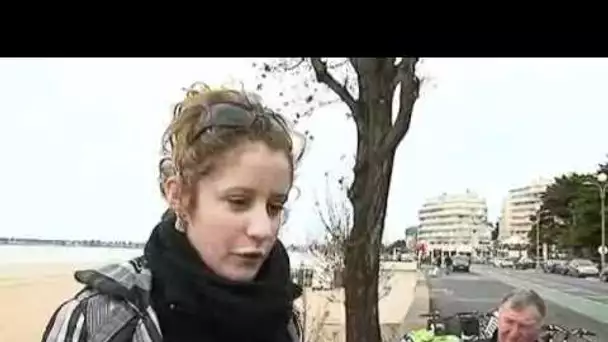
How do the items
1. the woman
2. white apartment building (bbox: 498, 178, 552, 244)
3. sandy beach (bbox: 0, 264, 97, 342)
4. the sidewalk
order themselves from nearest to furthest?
the woman, sandy beach (bbox: 0, 264, 97, 342), the sidewalk, white apartment building (bbox: 498, 178, 552, 244)

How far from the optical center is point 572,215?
2.48 meters

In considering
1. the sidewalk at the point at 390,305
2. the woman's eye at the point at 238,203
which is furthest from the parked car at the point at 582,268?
the woman's eye at the point at 238,203

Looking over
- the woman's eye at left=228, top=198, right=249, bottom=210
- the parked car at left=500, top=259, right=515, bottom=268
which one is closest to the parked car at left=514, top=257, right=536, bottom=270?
the parked car at left=500, top=259, right=515, bottom=268

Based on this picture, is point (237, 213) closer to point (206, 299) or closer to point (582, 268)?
point (206, 299)

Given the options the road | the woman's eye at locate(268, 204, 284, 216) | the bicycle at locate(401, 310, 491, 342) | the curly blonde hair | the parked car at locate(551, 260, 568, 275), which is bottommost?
the bicycle at locate(401, 310, 491, 342)

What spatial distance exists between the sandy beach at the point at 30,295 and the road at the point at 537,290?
0.95m

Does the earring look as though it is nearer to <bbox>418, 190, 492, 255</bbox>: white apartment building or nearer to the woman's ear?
the woman's ear

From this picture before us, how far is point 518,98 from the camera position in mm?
2455

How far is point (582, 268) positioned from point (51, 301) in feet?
4.57

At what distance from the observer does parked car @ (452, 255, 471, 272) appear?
2492 millimetres

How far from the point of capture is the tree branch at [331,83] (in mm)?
2400

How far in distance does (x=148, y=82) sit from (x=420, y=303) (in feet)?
2.96

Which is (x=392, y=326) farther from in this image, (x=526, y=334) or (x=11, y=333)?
(x=11, y=333)
